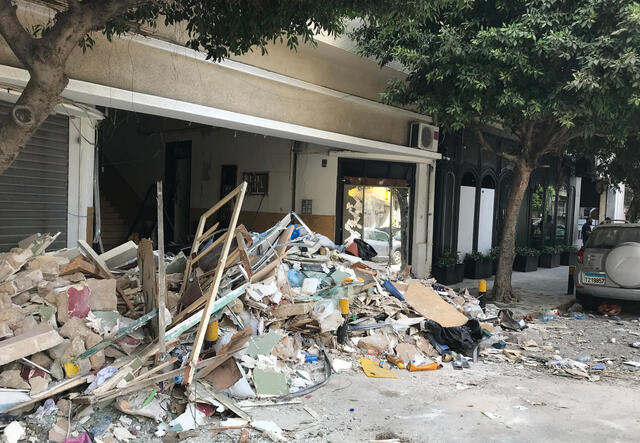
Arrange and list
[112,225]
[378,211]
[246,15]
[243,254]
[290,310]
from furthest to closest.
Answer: [112,225] < [378,211] < [290,310] < [243,254] < [246,15]

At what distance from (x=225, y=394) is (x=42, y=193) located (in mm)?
4568

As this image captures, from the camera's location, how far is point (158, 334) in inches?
192

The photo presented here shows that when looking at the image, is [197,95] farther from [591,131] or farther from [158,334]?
[591,131]

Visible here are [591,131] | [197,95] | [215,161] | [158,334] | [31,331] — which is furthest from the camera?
[215,161]

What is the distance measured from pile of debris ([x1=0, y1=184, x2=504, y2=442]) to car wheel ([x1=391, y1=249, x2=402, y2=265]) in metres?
4.83

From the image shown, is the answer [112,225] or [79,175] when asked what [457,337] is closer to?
[79,175]

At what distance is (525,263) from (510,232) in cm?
626

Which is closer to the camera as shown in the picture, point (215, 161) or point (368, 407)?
point (368, 407)

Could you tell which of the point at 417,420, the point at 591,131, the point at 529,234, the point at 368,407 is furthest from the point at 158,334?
the point at 529,234

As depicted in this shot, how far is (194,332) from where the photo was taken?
5359 mm

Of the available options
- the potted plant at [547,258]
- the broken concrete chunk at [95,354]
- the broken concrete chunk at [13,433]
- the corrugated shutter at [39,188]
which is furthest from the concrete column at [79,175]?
the potted plant at [547,258]

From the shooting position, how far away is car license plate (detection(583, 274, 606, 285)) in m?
9.52

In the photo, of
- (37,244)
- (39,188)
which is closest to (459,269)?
(39,188)

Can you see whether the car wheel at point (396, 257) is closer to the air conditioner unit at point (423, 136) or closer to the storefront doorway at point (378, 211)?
the storefront doorway at point (378, 211)
